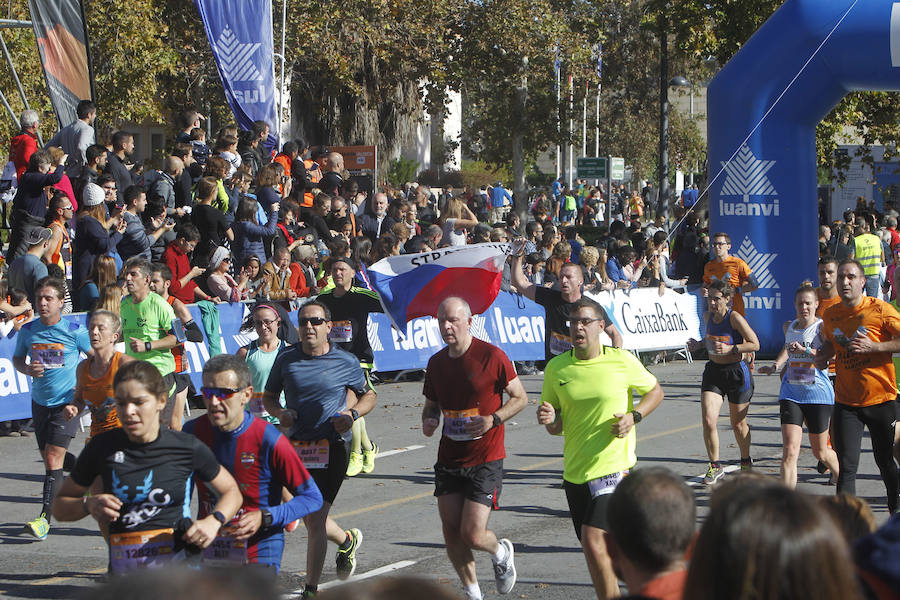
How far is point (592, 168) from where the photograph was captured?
2625cm

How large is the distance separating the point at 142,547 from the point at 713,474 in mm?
6038

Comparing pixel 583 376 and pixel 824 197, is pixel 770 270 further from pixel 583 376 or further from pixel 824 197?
pixel 824 197

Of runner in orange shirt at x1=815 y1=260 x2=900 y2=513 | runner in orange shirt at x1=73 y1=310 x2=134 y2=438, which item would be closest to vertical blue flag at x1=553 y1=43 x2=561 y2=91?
runner in orange shirt at x1=815 y1=260 x2=900 y2=513

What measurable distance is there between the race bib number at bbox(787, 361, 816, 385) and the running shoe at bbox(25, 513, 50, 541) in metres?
5.49

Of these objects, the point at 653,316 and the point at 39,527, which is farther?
the point at 653,316

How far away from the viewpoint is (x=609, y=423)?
6.76 metres

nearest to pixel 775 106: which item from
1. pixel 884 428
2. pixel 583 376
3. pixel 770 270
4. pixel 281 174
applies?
pixel 770 270

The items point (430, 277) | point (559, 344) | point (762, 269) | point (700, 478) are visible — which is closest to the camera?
point (559, 344)

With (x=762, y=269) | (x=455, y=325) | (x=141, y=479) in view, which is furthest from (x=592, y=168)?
(x=141, y=479)

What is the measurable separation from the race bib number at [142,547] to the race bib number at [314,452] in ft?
6.62

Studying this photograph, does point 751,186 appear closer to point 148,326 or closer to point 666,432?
point 666,432

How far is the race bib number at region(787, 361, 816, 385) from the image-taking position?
8.84 metres

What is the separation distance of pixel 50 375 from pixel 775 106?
11.3m

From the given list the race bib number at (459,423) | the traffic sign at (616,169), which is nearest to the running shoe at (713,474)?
the race bib number at (459,423)
